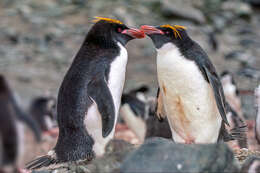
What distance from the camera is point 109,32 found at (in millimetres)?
4023

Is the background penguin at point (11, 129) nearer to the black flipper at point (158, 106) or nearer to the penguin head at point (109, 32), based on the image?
the penguin head at point (109, 32)

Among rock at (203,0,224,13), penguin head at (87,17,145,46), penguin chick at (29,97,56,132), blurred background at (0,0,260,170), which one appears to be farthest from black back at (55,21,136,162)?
rock at (203,0,224,13)

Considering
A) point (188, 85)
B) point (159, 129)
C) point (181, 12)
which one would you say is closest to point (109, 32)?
point (188, 85)

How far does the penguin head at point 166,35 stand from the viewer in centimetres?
379

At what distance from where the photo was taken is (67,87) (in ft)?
12.8

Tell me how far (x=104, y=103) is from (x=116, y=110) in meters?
0.22

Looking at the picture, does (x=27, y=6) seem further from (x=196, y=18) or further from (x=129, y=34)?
(x=129, y=34)

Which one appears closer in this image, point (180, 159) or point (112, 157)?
point (180, 159)

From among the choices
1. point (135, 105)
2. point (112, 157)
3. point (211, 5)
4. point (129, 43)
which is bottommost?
point (135, 105)

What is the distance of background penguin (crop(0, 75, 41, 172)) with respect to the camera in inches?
154

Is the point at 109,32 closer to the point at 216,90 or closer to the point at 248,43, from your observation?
the point at 216,90

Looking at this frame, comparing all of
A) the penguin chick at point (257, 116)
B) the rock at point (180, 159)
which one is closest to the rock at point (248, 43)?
the penguin chick at point (257, 116)

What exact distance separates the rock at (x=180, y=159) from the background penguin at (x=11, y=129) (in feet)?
4.86

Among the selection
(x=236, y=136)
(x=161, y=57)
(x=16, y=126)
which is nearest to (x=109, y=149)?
(x=161, y=57)
